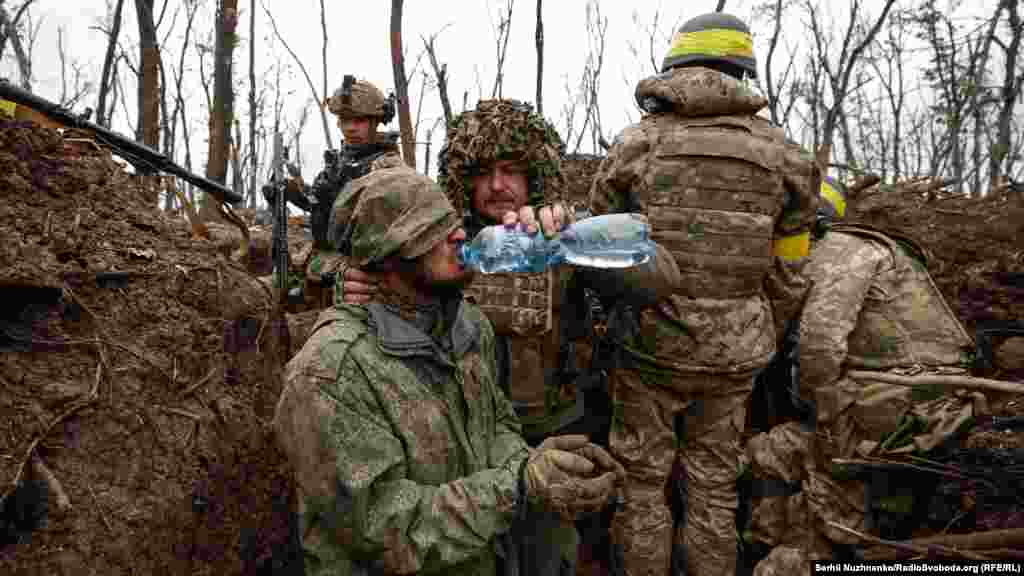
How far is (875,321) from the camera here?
3359mm

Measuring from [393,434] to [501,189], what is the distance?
1.29 metres

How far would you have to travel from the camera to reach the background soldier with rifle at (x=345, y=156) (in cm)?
523

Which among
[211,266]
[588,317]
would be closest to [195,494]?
[211,266]

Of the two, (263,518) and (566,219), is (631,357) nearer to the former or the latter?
(566,219)

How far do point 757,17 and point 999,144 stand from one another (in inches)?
452

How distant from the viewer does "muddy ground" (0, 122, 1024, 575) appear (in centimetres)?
235

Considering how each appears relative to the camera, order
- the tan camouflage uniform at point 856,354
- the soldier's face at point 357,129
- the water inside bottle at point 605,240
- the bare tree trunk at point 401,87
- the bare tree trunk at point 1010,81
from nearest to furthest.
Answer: the water inside bottle at point 605,240, the tan camouflage uniform at point 856,354, the soldier's face at point 357,129, the bare tree trunk at point 401,87, the bare tree trunk at point 1010,81

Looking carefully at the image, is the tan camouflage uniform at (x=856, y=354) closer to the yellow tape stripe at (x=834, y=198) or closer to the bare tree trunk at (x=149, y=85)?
the yellow tape stripe at (x=834, y=198)

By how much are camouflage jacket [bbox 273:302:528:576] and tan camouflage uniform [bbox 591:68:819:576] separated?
1411mm

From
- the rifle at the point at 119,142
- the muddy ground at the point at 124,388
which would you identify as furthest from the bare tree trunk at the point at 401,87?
the muddy ground at the point at 124,388

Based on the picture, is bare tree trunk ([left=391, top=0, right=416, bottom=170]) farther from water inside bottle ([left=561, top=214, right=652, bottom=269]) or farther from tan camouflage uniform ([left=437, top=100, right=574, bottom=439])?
water inside bottle ([left=561, top=214, right=652, bottom=269])

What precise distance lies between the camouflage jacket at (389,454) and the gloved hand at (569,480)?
0.28 feet

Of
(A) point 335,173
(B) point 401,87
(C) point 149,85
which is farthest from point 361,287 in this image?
(B) point 401,87

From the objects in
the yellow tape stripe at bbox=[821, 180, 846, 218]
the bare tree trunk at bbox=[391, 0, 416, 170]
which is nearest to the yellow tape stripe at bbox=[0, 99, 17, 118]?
the yellow tape stripe at bbox=[821, 180, 846, 218]
